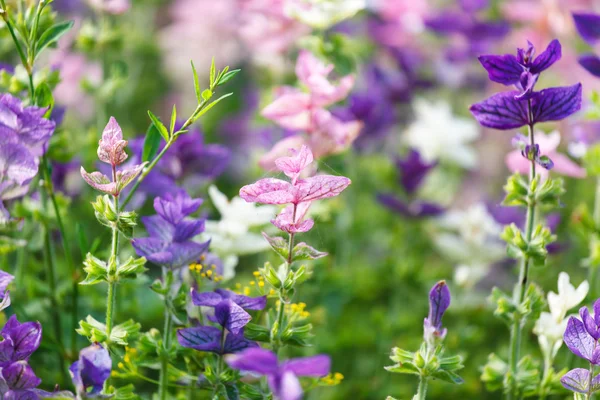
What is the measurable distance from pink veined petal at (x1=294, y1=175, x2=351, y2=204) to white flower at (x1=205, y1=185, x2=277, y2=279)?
238 millimetres

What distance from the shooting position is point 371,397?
3.97ft

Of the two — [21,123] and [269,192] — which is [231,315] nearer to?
[269,192]

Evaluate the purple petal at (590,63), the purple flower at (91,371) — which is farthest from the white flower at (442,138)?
the purple flower at (91,371)

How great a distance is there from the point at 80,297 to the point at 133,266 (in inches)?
16.8

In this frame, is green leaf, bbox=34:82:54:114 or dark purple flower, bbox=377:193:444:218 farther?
dark purple flower, bbox=377:193:444:218

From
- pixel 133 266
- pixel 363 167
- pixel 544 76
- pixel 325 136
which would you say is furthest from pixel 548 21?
pixel 133 266

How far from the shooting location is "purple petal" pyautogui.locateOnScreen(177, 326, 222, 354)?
2.41ft

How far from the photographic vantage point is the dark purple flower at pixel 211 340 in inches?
28.9

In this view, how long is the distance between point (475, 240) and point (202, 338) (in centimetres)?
60

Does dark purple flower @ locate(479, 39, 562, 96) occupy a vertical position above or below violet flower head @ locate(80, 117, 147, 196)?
above

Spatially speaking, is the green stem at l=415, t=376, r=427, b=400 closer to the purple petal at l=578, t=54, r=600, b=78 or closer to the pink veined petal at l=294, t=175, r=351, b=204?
the pink veined petal at l=294, t=175, r=351, b=204

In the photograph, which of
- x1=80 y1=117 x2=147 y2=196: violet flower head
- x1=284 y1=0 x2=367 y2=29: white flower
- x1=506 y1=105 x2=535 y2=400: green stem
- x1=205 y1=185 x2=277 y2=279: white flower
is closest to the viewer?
x1=80 y1=117 x2=147 y2=196: violet flower head

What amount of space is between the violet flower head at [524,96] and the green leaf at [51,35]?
451 millimetres

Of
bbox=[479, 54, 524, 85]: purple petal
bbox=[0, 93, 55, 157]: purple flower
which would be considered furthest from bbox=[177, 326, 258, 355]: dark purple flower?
bbox=[479, 54, 524, 85]: purple petal
